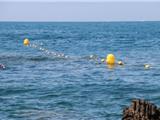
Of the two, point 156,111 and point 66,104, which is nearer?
point 156,111

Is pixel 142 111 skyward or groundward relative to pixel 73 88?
skyward

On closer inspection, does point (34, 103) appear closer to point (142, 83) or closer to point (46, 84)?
point (46, 84)

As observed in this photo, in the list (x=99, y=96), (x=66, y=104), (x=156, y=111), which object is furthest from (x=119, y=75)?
(x=156, y=111)

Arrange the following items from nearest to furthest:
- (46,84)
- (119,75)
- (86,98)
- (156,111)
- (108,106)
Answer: (156,111)
(108,106)
(86,98)
(46,84)
(119,75)

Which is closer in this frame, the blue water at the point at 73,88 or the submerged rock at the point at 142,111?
the submerged rock at the point at 142,111

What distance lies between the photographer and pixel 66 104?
2916cm

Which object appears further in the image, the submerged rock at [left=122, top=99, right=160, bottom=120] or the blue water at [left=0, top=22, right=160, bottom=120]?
the blue water at [left=0, top=22, right=160, bottom=120]

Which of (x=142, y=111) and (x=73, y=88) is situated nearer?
(x=142, y=111)

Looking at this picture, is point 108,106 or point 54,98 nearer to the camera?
point 108,106

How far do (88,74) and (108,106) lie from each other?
555 inches

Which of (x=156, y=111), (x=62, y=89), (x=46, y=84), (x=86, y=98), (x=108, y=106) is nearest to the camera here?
(x=156, y=111)

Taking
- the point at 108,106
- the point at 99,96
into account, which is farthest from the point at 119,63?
the point at 108,106

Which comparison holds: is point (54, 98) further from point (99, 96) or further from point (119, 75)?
point (119, 75)

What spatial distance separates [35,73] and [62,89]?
909 centimetres
